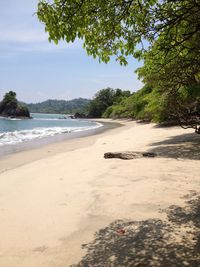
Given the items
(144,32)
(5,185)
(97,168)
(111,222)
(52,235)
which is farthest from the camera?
(97,168)

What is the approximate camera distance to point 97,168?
1145 centimetres

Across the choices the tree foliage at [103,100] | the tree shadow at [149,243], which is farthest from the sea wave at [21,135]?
the tree foliage at [103,100]

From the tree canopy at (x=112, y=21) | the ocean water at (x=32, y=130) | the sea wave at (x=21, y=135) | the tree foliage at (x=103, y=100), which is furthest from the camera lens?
the tree foliage at (x=103, y=100)

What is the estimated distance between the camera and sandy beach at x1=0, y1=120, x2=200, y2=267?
16.7 ft

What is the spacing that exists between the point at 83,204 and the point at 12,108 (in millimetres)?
137833

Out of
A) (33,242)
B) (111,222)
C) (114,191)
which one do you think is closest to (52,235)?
(33,242)

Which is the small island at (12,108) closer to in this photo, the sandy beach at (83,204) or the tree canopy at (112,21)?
the sandy beach at (83,204)

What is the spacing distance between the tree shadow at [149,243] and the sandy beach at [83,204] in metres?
0.03

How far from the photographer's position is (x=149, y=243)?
5.15 m

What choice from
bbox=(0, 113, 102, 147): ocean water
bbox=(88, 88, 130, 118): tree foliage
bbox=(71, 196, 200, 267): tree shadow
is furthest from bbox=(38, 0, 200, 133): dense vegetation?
bbox=(88, 88, 130, 118): tree foliage

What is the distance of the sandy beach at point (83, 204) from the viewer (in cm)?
508

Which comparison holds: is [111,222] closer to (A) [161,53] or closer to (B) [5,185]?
(A) [161,53]

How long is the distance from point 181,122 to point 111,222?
2626 mm

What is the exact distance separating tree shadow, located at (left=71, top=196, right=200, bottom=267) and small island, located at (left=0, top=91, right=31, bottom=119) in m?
134
